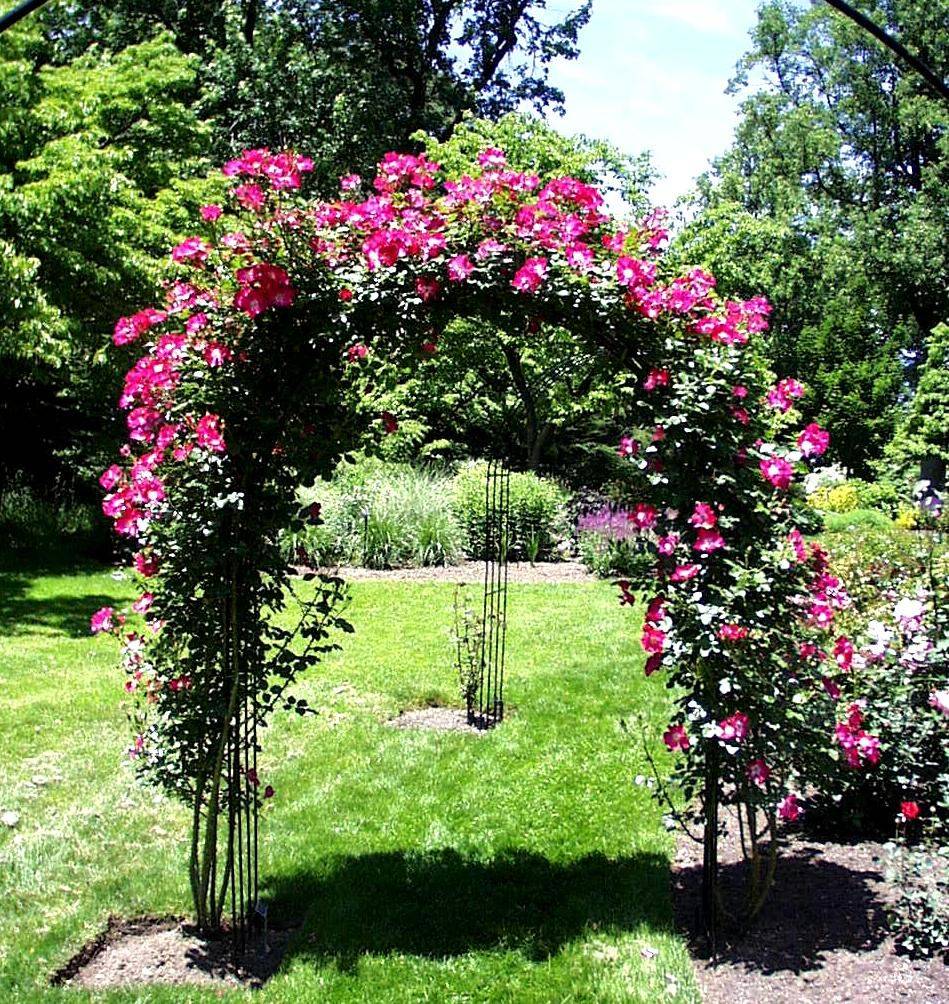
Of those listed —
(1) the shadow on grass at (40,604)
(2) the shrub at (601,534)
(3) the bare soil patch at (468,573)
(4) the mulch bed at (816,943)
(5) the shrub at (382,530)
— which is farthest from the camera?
(5) the shrub at (382,530)

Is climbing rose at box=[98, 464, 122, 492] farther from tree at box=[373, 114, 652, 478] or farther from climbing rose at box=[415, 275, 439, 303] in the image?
tree at box=[373, 114, 652, 478]

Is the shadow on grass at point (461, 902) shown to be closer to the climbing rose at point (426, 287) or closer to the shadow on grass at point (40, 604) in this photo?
the climbing rose at point (426, 287)

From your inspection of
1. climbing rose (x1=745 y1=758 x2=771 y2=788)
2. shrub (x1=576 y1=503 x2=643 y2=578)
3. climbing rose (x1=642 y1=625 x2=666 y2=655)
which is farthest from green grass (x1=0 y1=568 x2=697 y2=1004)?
shrub (x1=576 y1=503 x2=643 y2=578)

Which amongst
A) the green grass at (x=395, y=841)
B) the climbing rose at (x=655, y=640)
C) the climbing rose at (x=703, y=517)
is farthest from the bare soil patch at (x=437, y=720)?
the climbing rose at (x=703, y=517)

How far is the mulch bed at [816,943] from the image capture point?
3.06m

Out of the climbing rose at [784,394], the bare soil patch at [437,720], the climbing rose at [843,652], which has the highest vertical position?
the climbing rose at [784,394]

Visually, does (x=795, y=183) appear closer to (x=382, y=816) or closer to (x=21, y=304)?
(x=21, y=304)

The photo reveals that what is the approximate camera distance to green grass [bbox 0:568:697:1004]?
3.34 meters

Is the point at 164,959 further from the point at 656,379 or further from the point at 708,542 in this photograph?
the point at 656,379

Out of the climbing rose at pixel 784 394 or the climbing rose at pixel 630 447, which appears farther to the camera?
the climbing rose at pixel 630 447

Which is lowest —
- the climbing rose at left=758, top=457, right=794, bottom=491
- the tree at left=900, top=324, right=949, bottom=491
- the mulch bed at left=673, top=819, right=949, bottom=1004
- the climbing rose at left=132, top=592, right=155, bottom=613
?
the mulch bed at left=673, top=819, right=949, bottom=1004

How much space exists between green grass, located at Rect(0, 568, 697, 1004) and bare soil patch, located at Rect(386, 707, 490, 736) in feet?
0.46

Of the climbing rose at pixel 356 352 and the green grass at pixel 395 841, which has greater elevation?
the climbing rose at pixel 356 352

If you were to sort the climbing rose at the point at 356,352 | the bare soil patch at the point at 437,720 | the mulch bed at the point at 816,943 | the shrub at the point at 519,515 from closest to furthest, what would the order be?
the mulch bed at the point at 816,943 → the climbing rose at the point at 356,352 → the bare soil patch at the point at 437,720 → the shrub at the point at 519,515
